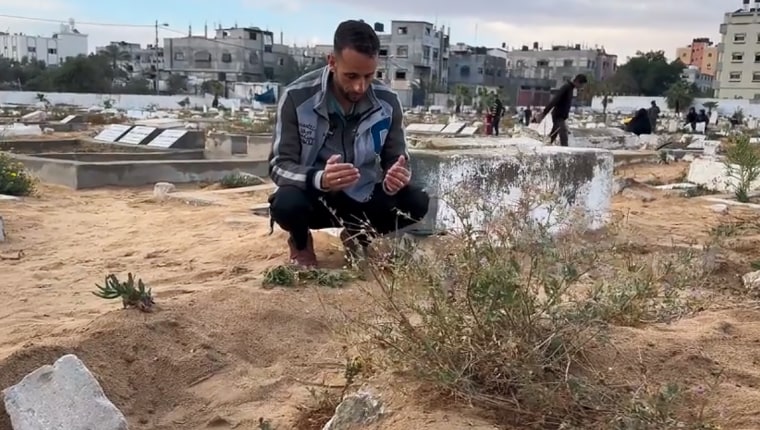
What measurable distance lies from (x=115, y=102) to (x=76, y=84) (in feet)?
49.4

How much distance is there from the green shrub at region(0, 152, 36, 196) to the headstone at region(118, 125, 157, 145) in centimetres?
474

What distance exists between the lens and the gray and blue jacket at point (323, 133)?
11.6ft

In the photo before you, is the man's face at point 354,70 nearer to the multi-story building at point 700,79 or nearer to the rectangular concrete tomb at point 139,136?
the rectangular concrete tomb at point 139,136

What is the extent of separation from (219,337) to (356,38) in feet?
4.53

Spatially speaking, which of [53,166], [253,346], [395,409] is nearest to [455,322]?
[395,409]

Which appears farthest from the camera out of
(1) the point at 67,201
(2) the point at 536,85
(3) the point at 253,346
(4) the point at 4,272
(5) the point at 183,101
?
(2) the point at 536,85

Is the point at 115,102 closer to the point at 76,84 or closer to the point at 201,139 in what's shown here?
the point at 76,84

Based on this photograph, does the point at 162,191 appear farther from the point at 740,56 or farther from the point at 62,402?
the point at 740,56

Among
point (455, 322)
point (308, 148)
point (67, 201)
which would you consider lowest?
point (67, 201)

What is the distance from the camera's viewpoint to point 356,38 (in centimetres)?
324

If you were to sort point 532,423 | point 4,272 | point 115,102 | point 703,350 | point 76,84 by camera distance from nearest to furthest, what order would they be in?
point 532,423, point 703,350, point 4,272, point 115,102, point 76,84

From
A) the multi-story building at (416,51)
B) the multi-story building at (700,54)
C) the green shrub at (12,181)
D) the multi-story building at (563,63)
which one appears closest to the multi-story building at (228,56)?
the multi-story building at (416,51)

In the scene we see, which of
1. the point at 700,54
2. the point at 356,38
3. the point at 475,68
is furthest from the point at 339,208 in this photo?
the point at 700,54

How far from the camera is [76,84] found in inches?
2050
